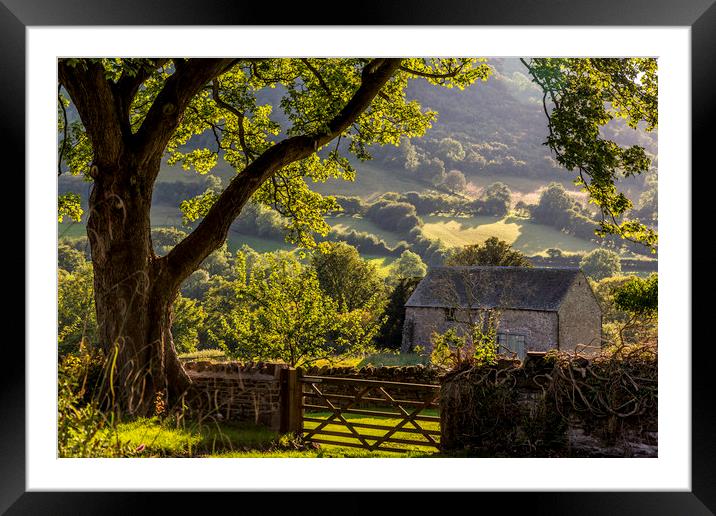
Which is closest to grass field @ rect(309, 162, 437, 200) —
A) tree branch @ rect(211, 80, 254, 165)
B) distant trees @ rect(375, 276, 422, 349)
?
distant trees @ rect(375, 276, 422, 349)

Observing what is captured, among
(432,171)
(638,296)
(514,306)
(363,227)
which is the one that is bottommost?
(514,306)

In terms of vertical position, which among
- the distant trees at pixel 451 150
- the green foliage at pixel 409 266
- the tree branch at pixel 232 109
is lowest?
the green foliage at pixel 409 266

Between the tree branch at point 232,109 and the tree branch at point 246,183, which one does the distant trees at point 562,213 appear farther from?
the tree branch at point 246,183

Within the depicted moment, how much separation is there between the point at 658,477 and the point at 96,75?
706 centimetres

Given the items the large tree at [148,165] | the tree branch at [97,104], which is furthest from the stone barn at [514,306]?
the tree branch at [97,104]

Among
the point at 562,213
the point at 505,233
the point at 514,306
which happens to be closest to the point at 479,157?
the point at 505,233

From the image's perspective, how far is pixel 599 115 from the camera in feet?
33.0

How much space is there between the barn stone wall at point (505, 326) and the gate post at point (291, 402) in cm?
1600

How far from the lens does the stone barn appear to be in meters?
25.7

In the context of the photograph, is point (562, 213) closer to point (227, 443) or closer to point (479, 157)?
point (479, 157)

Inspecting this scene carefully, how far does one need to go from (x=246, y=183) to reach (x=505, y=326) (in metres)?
18.5

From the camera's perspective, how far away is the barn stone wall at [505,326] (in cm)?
2564

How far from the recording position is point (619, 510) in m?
3.72
